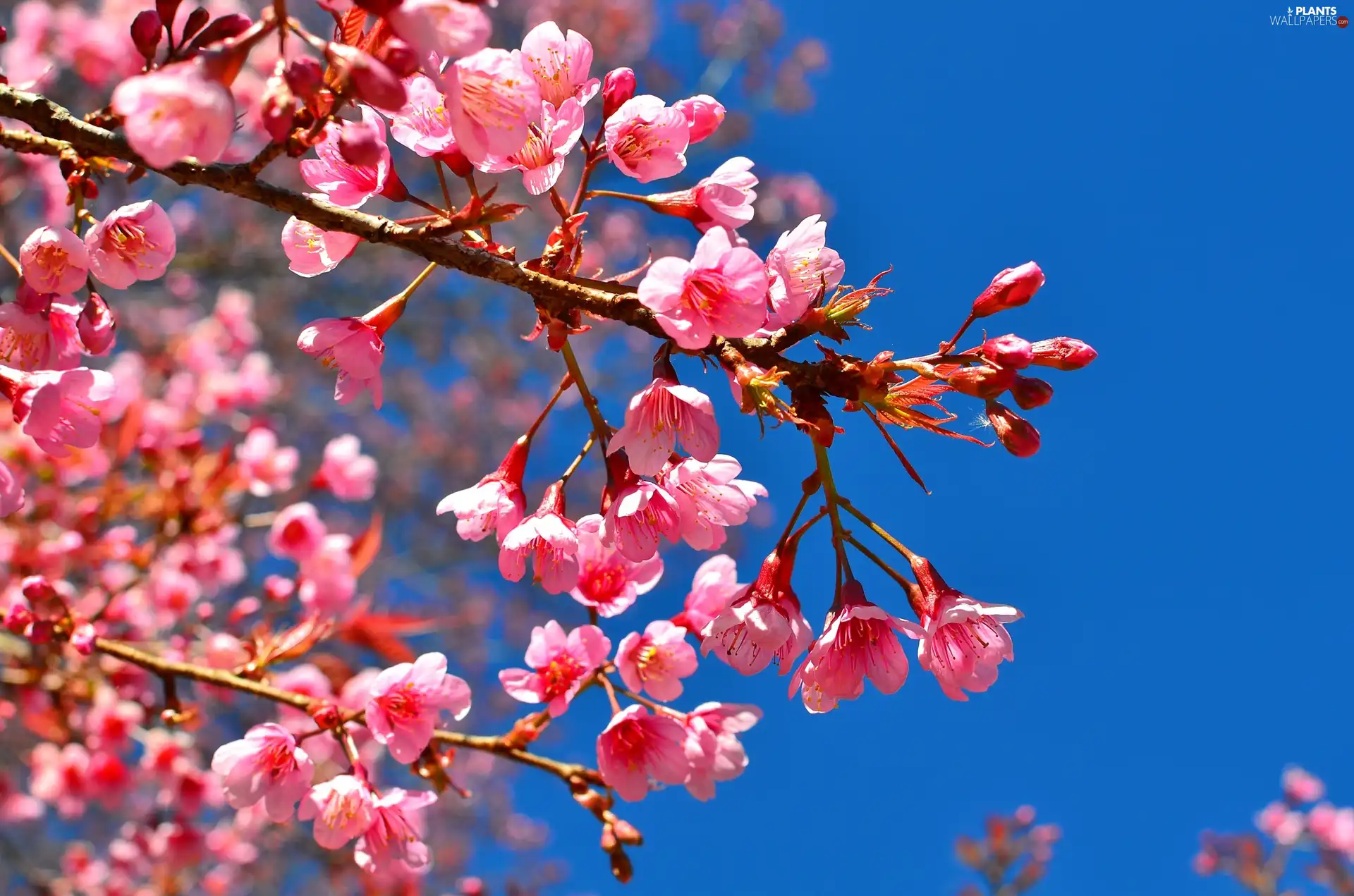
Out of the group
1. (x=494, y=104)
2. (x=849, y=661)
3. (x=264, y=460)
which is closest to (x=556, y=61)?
(x=494, y=104)

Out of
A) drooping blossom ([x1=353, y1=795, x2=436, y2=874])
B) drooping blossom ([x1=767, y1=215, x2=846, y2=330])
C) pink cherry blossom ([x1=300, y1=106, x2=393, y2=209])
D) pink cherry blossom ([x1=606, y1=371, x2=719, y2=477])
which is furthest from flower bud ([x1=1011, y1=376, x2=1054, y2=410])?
drooping blossom ([x1=353, y1=795, x2=436, y2=874])

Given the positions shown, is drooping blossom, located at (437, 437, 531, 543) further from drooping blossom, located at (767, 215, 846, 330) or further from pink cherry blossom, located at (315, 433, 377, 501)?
pink cherry blossom, located at (315, 433, 377, 501)

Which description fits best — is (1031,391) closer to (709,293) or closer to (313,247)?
(709,293)

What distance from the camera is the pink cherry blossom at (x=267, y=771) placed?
150cm

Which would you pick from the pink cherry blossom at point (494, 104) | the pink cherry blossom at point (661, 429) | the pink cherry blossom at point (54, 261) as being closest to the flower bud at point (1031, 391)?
the pink cherry blossom at point (661, 429)

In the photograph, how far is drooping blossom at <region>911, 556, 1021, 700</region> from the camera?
4.00 ft

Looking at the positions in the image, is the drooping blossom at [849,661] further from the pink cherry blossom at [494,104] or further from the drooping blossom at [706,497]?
the pink cherry blossom at [494,104]

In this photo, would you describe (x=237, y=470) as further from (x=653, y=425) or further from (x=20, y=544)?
(x=653, y=425)

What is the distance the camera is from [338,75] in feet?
3.06

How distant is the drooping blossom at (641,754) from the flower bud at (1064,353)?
84 cm

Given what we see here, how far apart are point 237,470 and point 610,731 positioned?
6.16ft

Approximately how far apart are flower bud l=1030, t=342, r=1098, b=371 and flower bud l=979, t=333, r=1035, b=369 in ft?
0.05

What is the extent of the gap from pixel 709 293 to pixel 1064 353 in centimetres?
43

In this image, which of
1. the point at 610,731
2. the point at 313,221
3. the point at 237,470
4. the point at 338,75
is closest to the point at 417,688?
the point at 610,731
